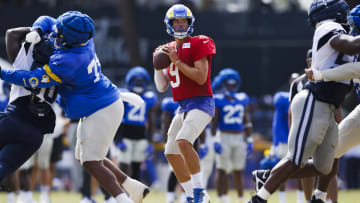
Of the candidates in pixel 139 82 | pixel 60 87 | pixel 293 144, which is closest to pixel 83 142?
pixel 60 87

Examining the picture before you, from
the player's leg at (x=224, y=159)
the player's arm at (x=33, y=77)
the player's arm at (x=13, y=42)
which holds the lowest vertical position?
the player's leg at (x=224, y=159)

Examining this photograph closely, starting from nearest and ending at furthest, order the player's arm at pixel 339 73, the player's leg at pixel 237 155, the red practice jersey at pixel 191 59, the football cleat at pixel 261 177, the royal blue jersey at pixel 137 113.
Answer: the player's arm at pixel 339 73 → the football cleat at pixel 261 177 → the red practice jersey at pixel 191 59 → the royal blue jersey at pixel 137 113 → the player's leg at pixel 237 155

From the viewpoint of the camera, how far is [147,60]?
17812 mm

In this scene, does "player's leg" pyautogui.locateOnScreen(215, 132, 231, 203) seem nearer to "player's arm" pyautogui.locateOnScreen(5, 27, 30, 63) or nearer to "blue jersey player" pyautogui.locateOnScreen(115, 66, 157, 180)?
"blue jersey player" pyautogui.locateOnScreen(115, 66, 157, 180)

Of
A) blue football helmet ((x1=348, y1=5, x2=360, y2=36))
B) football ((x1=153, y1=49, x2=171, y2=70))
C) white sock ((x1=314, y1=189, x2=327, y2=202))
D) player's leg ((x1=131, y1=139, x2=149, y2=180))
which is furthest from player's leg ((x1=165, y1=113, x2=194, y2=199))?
player's leg ((x1=131, y1=139, x2=149, y2=180))

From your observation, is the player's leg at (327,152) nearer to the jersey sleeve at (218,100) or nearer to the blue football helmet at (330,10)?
the blue football helmet at (330,10)

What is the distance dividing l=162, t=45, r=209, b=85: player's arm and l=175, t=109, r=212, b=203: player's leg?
0.32m

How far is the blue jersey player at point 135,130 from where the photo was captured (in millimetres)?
10000

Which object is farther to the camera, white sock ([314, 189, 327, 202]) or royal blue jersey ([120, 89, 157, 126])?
royal blue jersey ([120, 89, 157, 126])

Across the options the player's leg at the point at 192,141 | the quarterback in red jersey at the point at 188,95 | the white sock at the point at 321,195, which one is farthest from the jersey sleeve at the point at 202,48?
the white sock at the point at 321,195

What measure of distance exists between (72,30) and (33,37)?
441 millimetres

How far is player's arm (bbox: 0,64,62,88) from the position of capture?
579 cm

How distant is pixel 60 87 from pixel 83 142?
0.56 m

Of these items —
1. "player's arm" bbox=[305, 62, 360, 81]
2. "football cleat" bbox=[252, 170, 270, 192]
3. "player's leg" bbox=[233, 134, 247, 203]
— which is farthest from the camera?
"player's leg" bbox=[233, 134, 247, 203]
